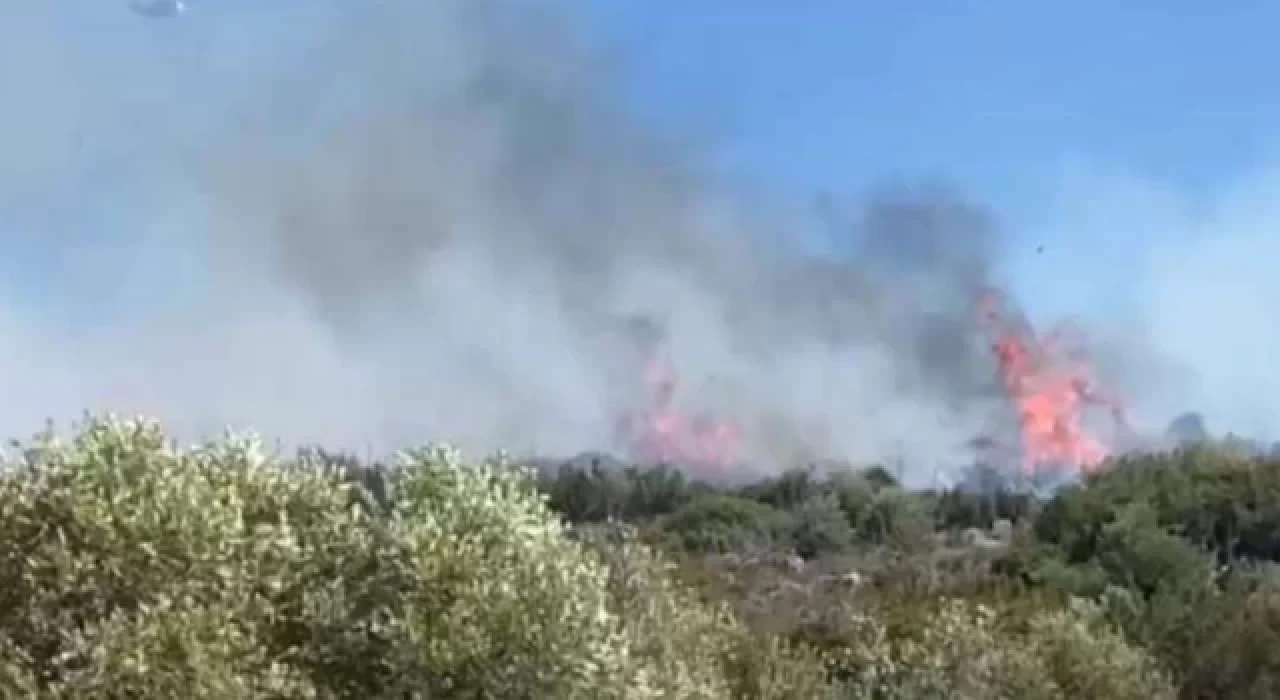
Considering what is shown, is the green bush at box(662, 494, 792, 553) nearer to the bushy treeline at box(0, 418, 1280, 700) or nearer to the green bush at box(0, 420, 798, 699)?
the bushy treeline at box(0, 418, 1280, 700)

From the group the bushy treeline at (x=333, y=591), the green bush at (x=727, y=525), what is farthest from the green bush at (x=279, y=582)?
the green bush at (x=727, y=525)

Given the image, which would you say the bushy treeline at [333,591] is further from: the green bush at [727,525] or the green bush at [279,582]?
the green bush at [727,525]

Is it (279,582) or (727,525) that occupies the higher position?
(727,525)

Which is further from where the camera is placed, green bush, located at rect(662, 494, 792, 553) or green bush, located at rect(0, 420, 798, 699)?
green bush, located at rect(662, 494, 792, 553)

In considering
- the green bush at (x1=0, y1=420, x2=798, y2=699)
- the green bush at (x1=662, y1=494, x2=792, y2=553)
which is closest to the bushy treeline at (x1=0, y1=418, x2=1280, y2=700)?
the green bush at (x1=0, y1=420, x2=798, y2=699)

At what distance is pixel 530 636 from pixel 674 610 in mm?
11316

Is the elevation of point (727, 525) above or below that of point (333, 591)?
above

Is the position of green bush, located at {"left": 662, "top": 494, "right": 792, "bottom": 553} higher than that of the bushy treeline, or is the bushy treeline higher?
green bush, located at {"left": 662, "top": 494, "right": 792, "bottom": 553}

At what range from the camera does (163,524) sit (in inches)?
913

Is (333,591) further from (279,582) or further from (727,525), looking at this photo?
(727,525)

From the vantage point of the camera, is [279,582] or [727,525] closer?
[279,582]

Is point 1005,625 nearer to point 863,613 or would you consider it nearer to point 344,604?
point 863,613

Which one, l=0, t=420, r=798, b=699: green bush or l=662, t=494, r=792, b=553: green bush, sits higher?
l=662, t=494, r=792, b=553: green bush

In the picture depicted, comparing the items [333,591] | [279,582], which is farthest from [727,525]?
[279,582]
